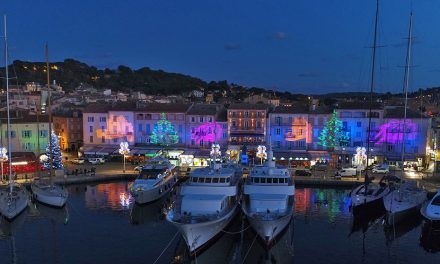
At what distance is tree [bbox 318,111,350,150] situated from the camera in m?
68.4

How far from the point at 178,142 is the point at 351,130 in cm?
2639

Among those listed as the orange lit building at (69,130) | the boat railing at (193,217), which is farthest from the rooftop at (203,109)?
the boat railing at (193,217)

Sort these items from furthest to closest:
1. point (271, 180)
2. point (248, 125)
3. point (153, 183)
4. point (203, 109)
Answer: point (203, 109) < point (248, 125) < point (153, 183) < point (271, 180)

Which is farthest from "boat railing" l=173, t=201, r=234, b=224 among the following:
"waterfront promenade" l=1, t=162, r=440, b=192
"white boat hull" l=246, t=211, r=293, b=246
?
"waterfront promenade" l=1, t=162, r=440, b=192

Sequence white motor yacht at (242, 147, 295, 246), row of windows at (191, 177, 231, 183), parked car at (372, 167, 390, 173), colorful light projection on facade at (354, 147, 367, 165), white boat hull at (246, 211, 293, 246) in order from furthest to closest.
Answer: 1. colorful light projection on facade at (354, 147, 367, 165)
2. parked car at (372, 167, 390, 173)
3. row of windows at (191, 177, 231, 183)
4. white motor yacht at (242, 147, 295, 246)
5. white boat hull at (246, 211, 293, 246)

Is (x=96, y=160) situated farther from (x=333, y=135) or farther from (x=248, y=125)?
(x=333, y=135)

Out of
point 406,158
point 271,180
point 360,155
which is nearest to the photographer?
point 271,180

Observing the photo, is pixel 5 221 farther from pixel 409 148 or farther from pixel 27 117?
pixel 409 148

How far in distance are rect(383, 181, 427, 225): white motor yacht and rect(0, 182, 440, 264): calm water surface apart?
1067mm

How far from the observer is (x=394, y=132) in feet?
219

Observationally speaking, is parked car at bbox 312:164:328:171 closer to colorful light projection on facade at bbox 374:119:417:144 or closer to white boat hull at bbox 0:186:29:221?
colorful light projection on facade at bbox 374:119:417:144

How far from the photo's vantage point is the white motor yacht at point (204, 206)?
109ft

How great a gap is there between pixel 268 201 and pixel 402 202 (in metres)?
14.4

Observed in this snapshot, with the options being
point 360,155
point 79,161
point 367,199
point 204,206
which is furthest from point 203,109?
point 204,206
